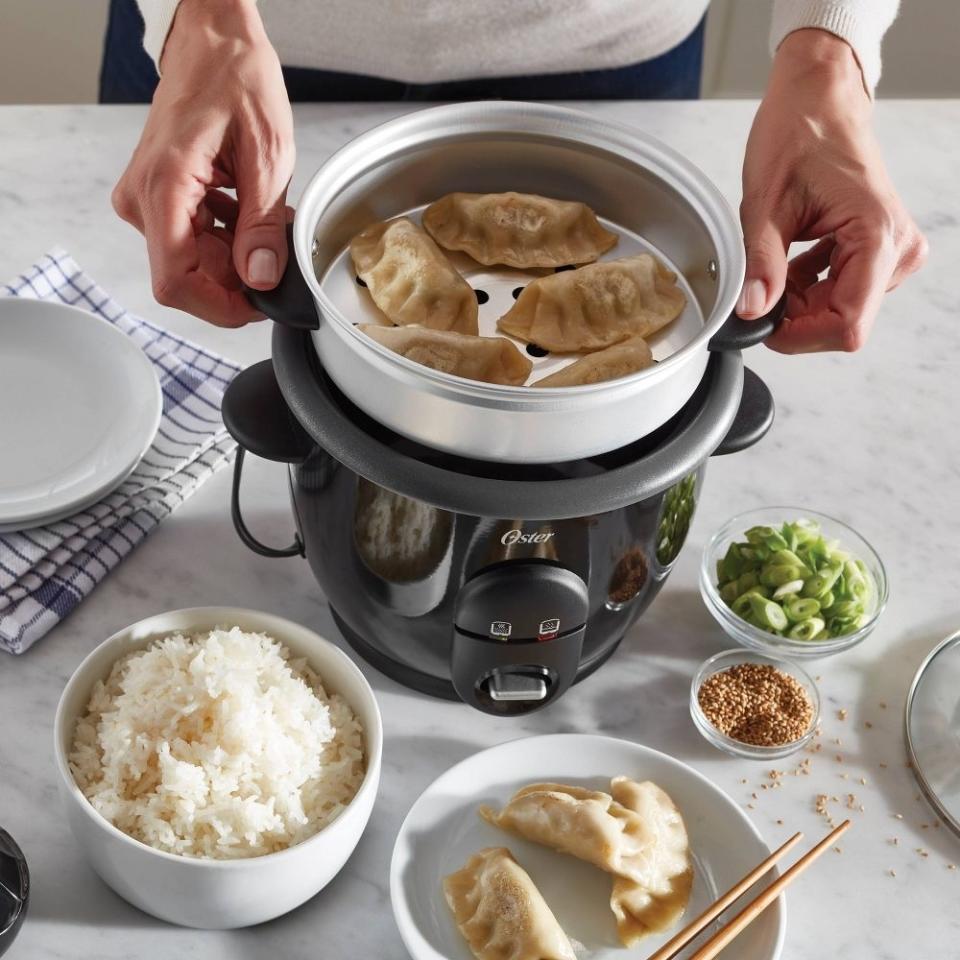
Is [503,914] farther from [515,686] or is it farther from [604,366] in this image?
[604,366]

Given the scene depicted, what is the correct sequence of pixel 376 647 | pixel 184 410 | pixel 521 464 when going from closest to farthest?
pixel 521 464 → pixel 376 647 → pixel 184 410

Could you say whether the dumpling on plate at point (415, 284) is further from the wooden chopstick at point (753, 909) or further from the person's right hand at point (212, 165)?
the wooden chopstick at point (753, 909)

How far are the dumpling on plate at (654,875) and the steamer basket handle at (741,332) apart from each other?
0.39 m

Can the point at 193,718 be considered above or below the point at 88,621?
above

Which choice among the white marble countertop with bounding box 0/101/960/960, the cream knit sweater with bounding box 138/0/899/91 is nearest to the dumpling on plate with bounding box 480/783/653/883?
the white marble countertop with bounding box 0/101/960/960

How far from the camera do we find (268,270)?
99 cm

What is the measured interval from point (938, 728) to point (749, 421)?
383 mm

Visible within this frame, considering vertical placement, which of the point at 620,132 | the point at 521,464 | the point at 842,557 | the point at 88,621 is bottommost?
the point at 88,621

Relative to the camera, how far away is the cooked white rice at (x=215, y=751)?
998mm

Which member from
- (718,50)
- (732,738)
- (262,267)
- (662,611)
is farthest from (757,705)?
(718,50)

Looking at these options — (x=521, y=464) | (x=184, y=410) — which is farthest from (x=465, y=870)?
(x=184, y=410)

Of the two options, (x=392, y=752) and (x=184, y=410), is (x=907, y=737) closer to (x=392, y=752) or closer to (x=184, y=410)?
(x=392, y=752)

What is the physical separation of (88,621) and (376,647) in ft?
1.02

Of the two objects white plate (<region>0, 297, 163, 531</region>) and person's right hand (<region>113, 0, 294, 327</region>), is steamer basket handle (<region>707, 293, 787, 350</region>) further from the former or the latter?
white plate (<region>0, 297, 163, 531</region>)
